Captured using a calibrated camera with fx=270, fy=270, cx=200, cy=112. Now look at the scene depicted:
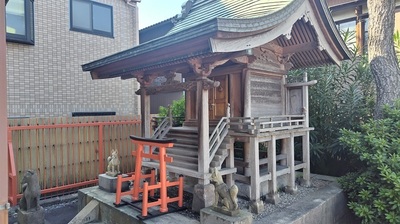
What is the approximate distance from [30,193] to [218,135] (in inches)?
138

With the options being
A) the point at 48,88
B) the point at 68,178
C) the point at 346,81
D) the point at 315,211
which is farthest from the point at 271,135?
the point at 48,88

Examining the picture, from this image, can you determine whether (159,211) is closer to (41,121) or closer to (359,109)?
(41,121)

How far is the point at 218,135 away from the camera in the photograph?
475 cm

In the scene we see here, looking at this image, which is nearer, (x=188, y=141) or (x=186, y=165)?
(x=186, y=165)

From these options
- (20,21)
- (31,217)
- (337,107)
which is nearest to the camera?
(31,217)

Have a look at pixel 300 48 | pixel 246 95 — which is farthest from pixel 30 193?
pixel 300 48

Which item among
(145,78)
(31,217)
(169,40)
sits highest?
(169,40)

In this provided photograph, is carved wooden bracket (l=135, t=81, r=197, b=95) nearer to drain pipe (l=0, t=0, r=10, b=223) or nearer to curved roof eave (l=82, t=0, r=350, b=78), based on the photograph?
curved roof eave (l=82, t=0, r=350, b=78)

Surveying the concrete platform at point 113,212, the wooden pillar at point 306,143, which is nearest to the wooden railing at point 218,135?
the concrete platform at point 113,212

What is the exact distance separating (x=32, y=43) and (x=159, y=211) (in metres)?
6.49

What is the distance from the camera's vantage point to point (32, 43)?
25.8 ft

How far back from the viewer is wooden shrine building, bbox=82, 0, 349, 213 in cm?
393

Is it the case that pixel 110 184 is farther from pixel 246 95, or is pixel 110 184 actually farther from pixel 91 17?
pixel 91 17

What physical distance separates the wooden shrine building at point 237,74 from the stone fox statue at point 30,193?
2.17 metres
